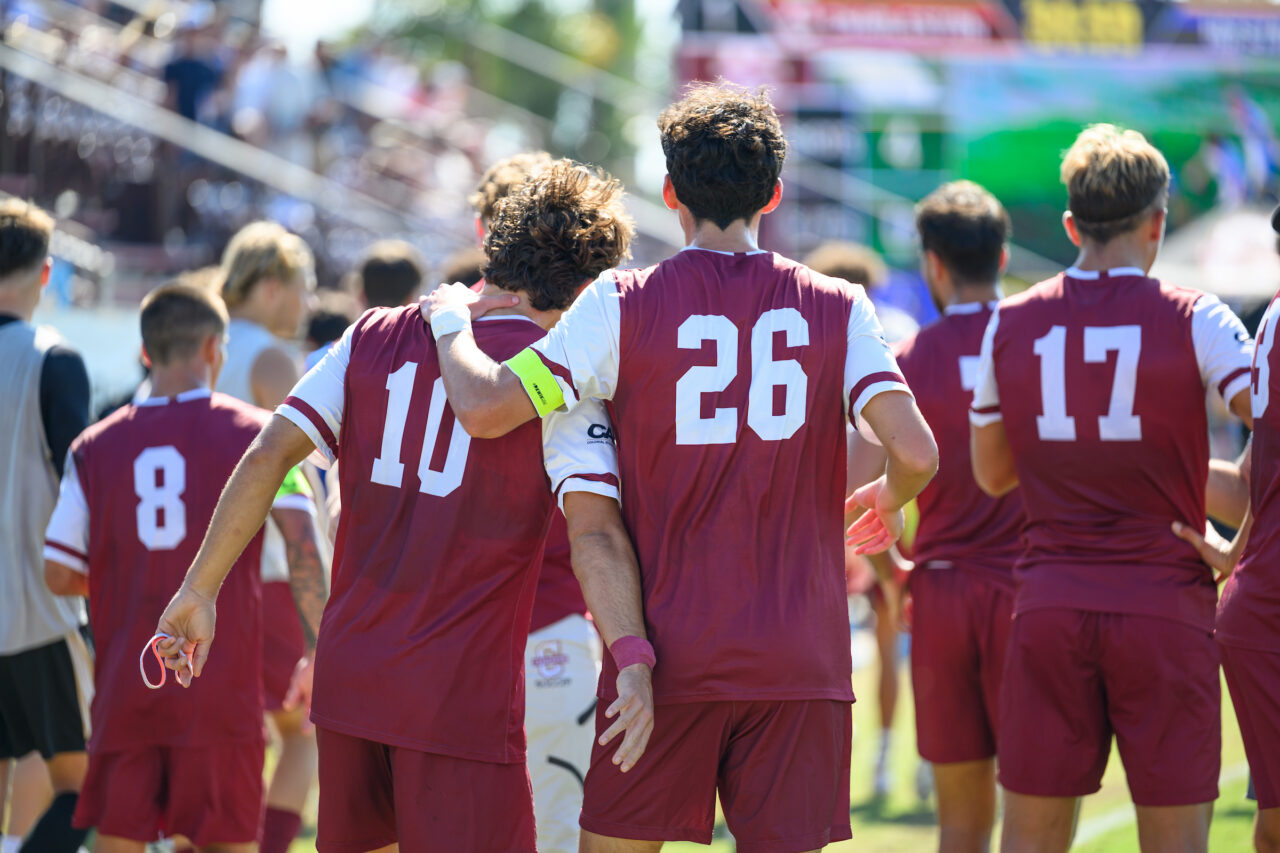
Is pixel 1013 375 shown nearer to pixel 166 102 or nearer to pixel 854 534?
pixel 854 534

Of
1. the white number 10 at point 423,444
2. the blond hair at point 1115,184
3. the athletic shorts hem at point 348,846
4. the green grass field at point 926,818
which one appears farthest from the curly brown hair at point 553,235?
the green grass field at point 926,818

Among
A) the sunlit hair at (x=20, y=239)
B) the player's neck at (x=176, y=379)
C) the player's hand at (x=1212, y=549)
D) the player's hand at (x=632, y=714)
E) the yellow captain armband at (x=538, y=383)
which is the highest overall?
the sunlit hair at (x=20, y=239)

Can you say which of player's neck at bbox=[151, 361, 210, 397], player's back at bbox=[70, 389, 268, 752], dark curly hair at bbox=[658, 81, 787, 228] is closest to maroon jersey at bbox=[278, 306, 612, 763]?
dark curly hair at bbox=[658, 81, 787, 228]

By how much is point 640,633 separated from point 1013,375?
165 cm

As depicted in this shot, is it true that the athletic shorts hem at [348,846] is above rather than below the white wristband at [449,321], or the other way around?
→ below

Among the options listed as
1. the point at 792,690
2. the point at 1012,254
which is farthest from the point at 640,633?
the point at 1012,254

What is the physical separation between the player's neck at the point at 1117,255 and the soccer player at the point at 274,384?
306cm

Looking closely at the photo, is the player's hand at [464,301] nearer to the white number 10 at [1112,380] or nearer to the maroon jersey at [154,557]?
the maroon jersey at [154,557]

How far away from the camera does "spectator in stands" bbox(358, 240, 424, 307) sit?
5.93 metres

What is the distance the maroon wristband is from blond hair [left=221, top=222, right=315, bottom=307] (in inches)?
126

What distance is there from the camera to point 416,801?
10.4 ft

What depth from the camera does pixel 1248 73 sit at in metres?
19.3

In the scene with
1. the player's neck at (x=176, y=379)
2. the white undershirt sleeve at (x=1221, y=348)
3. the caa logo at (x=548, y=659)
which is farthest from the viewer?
the player's neck at (x=176, y=379)

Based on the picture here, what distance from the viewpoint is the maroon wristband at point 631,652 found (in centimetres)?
296
